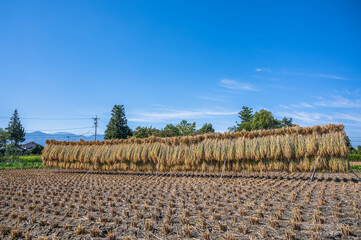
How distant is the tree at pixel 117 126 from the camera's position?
50406 mm

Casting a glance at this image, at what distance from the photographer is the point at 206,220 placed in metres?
3.90

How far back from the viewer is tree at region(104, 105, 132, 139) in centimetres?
5041

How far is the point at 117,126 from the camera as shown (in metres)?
51.7

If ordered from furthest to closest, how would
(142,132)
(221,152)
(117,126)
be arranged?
(117,126) < (142,132) < (221,152)

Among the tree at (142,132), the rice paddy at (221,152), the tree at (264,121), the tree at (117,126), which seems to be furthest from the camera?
the tree at (117,126)

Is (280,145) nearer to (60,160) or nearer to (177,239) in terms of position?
(177,239)

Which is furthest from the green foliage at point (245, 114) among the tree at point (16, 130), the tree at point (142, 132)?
the tree at point (16, 130)

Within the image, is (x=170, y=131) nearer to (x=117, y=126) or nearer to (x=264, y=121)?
(x=117, y=126)

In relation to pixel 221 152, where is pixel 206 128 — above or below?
above

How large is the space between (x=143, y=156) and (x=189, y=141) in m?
2.96

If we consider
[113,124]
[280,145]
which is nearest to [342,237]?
[280,145]

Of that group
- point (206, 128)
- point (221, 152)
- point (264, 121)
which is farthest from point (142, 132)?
point (221, 152)

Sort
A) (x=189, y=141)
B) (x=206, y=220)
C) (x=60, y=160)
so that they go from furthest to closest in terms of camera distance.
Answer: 1. (x=60, y=160)
2. (x=189, y=141)
3. (x=206, y=220)

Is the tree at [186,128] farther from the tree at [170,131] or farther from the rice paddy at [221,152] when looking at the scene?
the rice paddy at [221,152]
